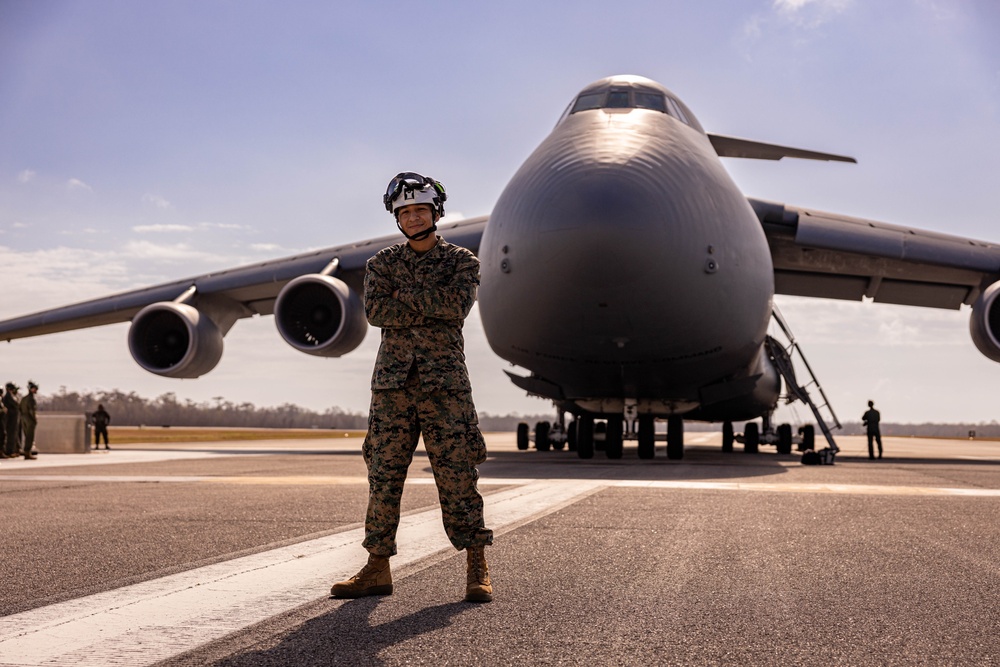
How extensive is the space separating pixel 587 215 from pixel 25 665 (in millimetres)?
8403

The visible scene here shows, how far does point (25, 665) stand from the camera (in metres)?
2.45

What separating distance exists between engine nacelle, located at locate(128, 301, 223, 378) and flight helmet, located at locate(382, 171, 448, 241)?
1362 centimetres

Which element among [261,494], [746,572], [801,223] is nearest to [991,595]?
[746,572]

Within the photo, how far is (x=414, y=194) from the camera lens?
12.1 ft

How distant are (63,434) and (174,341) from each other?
276 centimetres

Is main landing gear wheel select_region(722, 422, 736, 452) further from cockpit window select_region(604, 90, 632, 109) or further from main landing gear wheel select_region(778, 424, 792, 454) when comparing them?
cockpit window select_region(604, 90, 632, 109)

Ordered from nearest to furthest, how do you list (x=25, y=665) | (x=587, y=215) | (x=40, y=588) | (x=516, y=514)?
(x=25, y=665)
(x=40, y=588)
(x=516, y=514)
(x=587, y=215)

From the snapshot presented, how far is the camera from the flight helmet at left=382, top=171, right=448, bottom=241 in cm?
369

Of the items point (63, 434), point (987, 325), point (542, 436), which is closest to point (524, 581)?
point (987, 325)

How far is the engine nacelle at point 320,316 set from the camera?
1516 centimetres

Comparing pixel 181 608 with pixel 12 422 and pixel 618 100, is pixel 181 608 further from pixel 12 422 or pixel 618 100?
pixel 12 422

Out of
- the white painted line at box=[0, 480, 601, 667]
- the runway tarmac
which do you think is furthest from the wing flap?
the white painted line at box=[0, 480, 601, 667]

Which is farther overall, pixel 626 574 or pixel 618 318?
pixel 618 318

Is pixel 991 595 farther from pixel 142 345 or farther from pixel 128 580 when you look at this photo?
pixel 142 345
